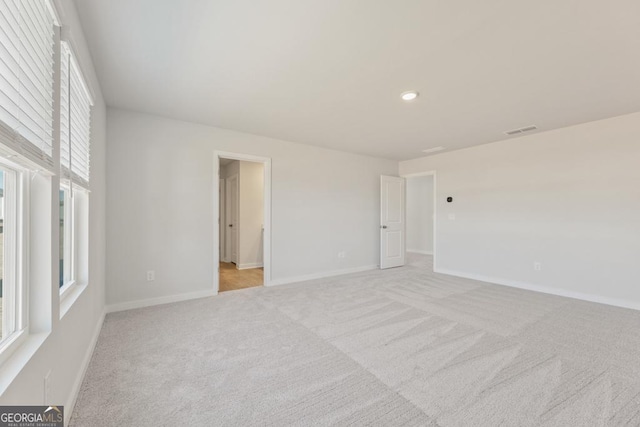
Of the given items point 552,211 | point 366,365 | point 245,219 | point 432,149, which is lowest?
point 366,365

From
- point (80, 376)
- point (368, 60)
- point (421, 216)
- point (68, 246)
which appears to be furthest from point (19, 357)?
point (421, 216)

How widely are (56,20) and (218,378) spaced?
2252 millimetres

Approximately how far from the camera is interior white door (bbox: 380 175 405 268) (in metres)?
5.71

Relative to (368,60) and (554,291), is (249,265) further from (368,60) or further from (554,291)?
(554,291)

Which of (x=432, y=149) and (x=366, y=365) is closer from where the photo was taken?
(x=366, y=365)

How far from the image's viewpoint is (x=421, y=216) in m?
8.38

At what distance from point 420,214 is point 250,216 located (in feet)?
17.0

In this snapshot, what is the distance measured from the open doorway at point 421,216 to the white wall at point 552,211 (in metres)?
2.84

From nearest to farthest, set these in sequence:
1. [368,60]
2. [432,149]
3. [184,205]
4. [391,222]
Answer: [368,60], [184,205], [432,149], [391,222]

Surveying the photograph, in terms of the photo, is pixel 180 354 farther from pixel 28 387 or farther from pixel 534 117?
pixel 534 117

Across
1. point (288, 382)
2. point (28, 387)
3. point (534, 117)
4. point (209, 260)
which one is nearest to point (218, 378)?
point (288, 382)

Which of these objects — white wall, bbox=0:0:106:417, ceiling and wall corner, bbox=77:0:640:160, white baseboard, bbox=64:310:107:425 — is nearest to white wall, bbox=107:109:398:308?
white wall, bbox=0:0:106:417

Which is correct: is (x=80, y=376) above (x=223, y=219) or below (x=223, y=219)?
below

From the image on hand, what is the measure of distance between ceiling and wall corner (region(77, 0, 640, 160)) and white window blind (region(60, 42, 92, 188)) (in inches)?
14.2
